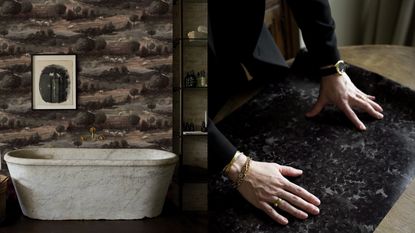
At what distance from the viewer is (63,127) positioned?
582mm

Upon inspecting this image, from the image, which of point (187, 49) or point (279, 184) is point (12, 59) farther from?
point (279, 184)

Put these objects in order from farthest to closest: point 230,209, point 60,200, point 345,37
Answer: point 345,37
point 230,209
point 60,200

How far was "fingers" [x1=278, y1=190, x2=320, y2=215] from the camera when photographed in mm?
652

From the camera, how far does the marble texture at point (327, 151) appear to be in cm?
66

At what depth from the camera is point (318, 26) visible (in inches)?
29.2

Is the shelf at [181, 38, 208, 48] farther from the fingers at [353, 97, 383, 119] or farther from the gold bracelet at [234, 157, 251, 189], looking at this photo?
the fingers at [353, 97, 383, 119]

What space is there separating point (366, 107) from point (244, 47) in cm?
23

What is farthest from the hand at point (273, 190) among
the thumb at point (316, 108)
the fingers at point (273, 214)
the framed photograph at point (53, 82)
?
the framed photograph at point (53, 82)

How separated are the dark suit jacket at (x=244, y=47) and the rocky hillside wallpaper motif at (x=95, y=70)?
85 mm

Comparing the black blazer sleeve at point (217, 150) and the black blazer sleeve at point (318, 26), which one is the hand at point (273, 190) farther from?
the black blazer sleeve at point (318, 26)

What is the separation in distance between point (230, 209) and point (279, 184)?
82mm

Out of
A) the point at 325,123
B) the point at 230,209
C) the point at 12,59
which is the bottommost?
the point at 230,209

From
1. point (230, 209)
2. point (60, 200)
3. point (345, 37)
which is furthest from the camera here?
point (345, 37)

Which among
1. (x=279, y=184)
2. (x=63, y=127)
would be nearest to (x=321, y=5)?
(x=279, y=184)
